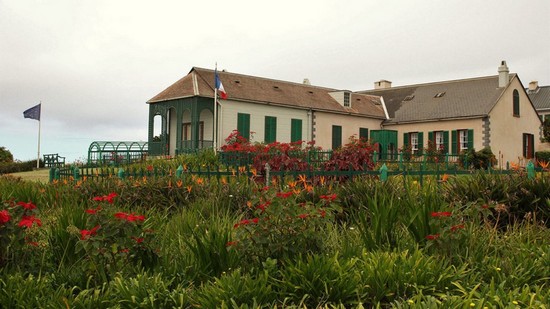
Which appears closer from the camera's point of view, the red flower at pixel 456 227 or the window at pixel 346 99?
the red flower at pixel 456 227

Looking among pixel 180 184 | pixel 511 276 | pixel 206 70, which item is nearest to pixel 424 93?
pixel 206 70

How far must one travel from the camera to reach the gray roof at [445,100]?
29.8 meters

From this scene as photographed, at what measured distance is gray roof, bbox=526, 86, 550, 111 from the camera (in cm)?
4962

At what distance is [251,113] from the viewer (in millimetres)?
27234

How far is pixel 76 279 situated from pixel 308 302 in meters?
2.10

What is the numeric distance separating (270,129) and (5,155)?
60.5 ft

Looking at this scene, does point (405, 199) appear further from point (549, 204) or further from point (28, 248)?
point (28, 248)

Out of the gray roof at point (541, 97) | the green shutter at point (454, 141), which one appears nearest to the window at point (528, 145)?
the green shutter at point (454, 141)

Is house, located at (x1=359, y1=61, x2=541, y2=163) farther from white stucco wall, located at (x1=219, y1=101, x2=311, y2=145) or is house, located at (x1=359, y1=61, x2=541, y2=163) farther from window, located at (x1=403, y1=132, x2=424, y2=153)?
white stucco wall, located at (x1=219, y1=101, x2=311, y2=145)

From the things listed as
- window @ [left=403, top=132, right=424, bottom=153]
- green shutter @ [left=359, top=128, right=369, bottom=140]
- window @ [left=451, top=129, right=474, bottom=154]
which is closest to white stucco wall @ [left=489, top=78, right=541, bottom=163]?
window @ [left=451, top=129, right=474, bottom=154]

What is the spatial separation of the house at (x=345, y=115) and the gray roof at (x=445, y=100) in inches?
2.5

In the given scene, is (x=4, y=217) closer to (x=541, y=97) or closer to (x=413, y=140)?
(x=413, y=140)

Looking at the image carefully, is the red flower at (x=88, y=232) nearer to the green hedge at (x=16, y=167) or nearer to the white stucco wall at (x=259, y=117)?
the white stucco wall at (x=259, y=117)

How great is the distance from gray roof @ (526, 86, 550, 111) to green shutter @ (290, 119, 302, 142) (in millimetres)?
32010
